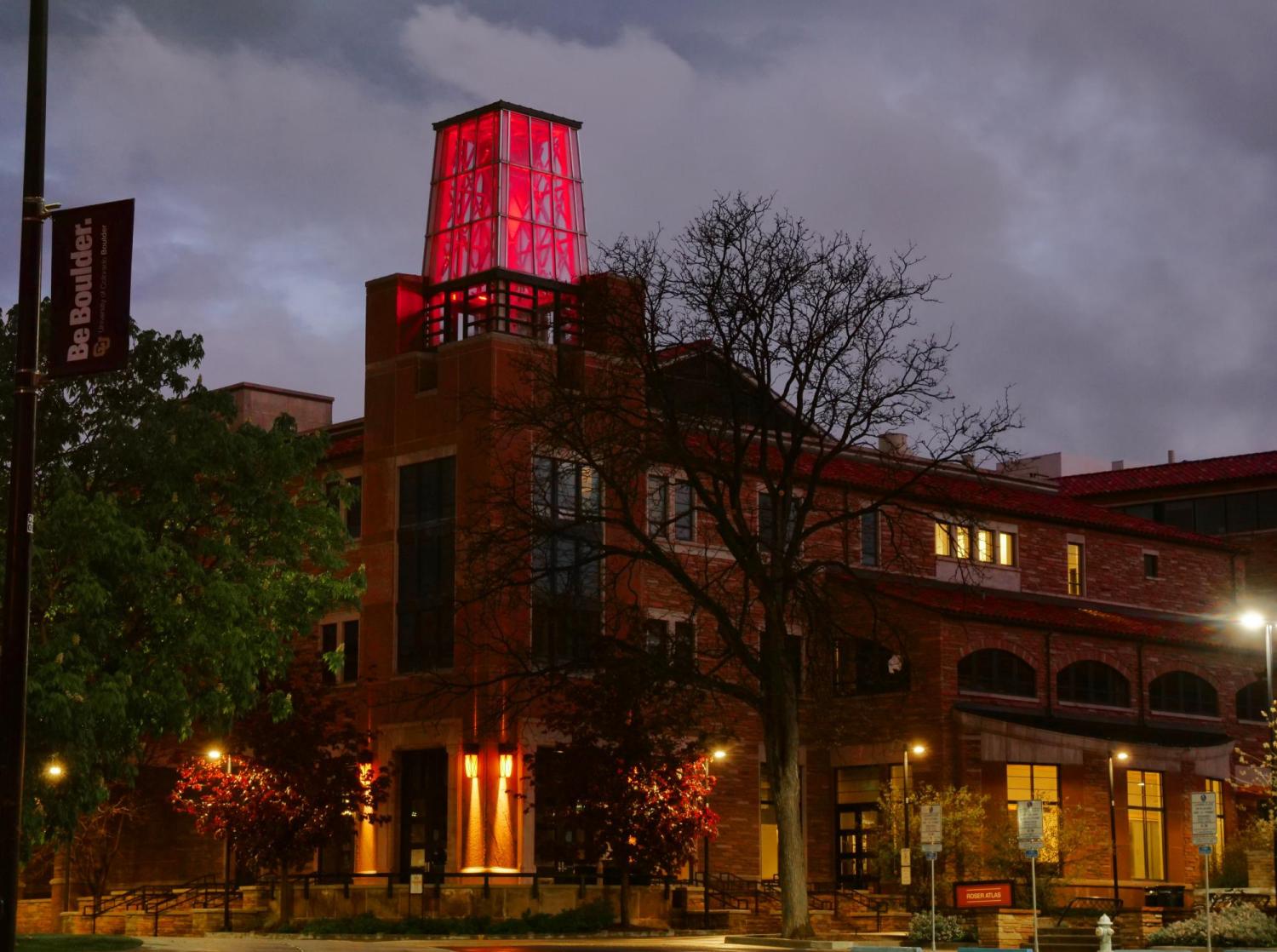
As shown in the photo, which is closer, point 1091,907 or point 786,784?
point 786,784

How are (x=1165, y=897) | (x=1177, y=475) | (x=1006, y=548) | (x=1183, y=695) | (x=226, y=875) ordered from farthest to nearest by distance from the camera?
(x=1177, y=475), (x=1006, y=548), (x=1183, y=695), (x=226, y=875), (x=1165, y=897)

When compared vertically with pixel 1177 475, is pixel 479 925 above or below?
below

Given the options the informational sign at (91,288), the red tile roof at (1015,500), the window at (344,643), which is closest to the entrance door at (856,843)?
the red tile roof at (1015,500)

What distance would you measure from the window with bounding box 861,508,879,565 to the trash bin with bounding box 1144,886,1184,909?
17.1 m

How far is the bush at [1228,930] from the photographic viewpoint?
130 ft

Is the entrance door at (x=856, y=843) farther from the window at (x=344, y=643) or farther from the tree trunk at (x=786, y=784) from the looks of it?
the tree trunk at (x=786, y=784)

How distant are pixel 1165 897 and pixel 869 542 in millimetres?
18590

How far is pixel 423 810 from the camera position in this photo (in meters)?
60.0

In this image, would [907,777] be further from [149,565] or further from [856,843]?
[149,565]

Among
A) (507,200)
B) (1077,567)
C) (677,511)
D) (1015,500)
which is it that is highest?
(507,200)

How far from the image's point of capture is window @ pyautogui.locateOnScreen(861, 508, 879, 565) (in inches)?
2753

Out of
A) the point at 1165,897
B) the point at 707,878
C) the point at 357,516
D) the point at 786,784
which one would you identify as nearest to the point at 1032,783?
the point at 1165,897

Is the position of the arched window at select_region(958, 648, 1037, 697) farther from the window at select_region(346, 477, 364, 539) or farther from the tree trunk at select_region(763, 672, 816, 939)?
the window at select_region(346, 477, 364, 539)

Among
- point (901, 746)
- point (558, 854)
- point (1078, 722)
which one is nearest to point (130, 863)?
point (558, 854)
